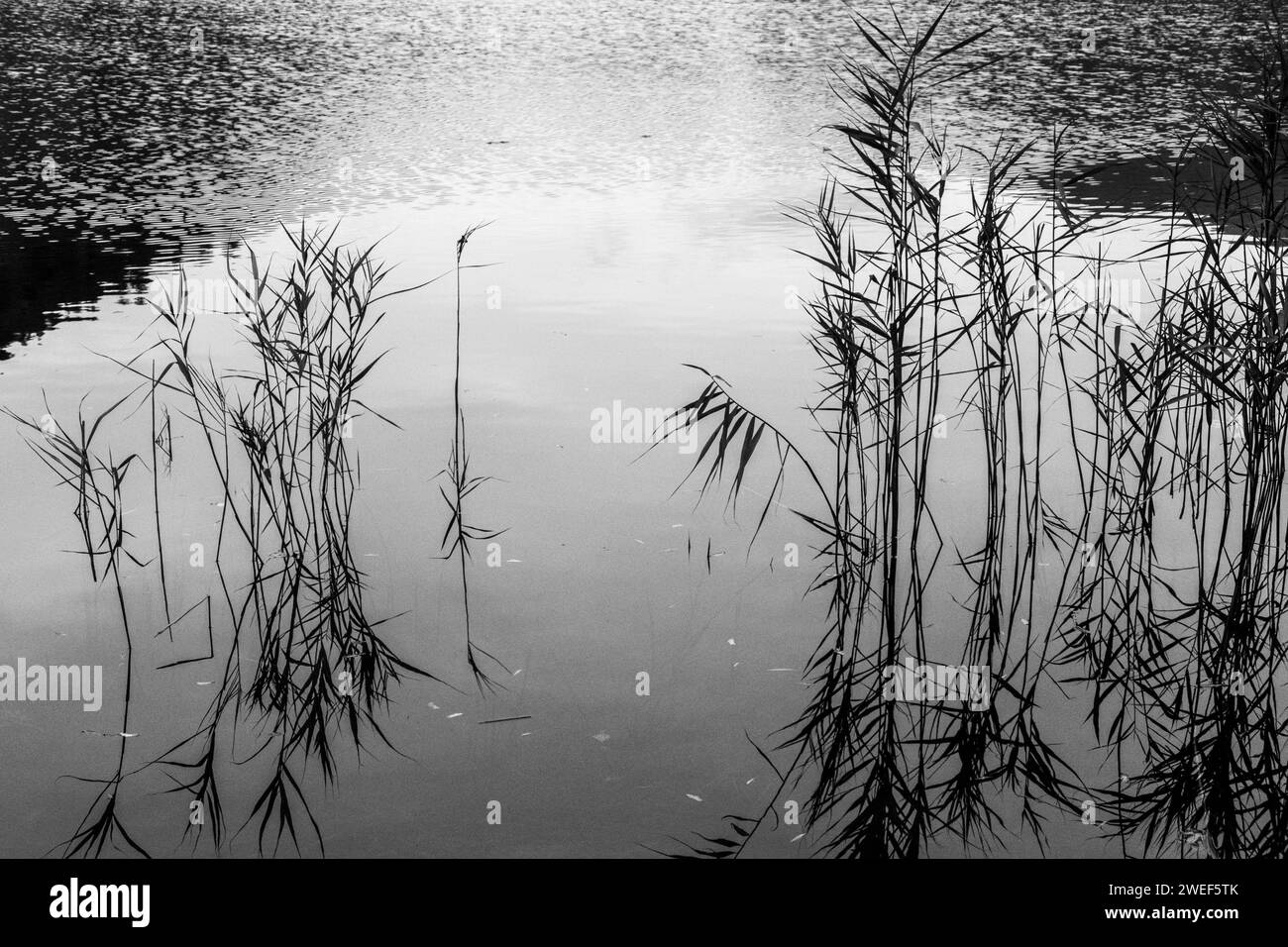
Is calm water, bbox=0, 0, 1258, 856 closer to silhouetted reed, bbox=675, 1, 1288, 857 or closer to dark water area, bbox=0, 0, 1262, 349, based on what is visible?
dark water area, bbox=0, 0, 1262, 349

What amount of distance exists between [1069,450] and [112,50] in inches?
519

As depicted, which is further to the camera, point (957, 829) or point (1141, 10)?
point (1141, 10)

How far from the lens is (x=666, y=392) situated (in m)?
5.79

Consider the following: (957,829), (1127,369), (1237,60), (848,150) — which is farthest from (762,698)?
(1237,60)

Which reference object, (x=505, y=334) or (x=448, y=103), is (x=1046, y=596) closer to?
(x=505, y=334)

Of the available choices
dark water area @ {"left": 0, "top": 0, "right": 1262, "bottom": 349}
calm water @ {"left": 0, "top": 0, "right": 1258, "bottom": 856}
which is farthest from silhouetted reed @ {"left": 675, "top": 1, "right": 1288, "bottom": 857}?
dark water area @ {"left": 0, "top": 0, "right": 1262, "bottom": 349}

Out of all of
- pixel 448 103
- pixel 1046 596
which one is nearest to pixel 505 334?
pixel 1046 596

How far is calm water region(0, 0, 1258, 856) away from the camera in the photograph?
11.3ft

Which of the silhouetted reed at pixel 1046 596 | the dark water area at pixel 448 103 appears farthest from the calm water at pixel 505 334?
the silhouetted reed at pixel 1046 596

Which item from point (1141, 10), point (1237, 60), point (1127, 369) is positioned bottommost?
point (1127, 369)

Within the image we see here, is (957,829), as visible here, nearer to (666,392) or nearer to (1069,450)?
(1069,450)

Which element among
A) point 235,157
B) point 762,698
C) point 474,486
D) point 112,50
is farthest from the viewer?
point 112,50

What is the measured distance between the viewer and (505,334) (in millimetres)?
6516

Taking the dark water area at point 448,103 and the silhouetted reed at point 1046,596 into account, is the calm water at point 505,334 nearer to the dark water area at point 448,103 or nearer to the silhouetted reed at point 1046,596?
the dark water area at point 448,103
